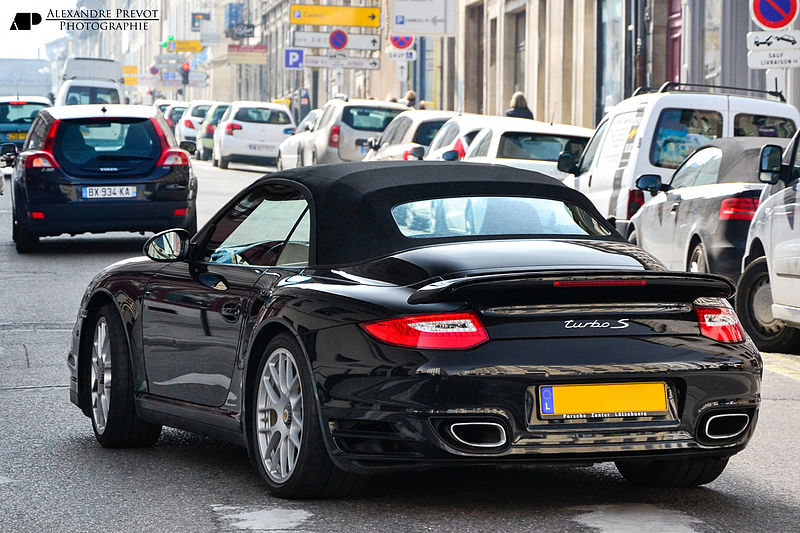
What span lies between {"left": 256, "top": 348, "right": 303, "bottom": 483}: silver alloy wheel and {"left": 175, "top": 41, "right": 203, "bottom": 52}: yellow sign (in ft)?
404

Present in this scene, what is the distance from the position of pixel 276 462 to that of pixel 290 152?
2980 centimetres

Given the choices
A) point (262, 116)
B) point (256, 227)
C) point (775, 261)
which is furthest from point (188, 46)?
point (256, 227)

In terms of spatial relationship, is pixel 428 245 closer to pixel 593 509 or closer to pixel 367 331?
pixel 367 331

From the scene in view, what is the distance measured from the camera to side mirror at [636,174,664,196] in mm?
14031

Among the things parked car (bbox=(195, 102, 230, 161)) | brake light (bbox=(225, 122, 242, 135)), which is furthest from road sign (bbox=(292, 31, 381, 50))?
brake light (bbox=(225, 122, 242, 135))

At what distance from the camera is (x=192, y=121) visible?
54219 millimetres

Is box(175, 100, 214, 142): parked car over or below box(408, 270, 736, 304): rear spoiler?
over

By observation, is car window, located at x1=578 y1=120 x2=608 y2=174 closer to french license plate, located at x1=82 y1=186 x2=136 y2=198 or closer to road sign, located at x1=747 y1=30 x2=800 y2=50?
road sign, located at x1=747 y1=30 x2=800 y2=50

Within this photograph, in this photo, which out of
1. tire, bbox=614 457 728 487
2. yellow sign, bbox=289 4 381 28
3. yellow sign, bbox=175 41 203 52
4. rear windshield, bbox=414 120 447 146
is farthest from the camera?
yellow sign, bbox=175 41 203 52

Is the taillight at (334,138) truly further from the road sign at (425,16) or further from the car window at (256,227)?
the car window at (256,227)

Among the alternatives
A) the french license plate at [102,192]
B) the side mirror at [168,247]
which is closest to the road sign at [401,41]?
the french license plate at [102,192]

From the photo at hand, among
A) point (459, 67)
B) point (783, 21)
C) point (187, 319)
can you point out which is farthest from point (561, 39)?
point (187, 319)

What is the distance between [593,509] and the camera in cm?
608

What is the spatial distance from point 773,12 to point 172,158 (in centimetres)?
644
